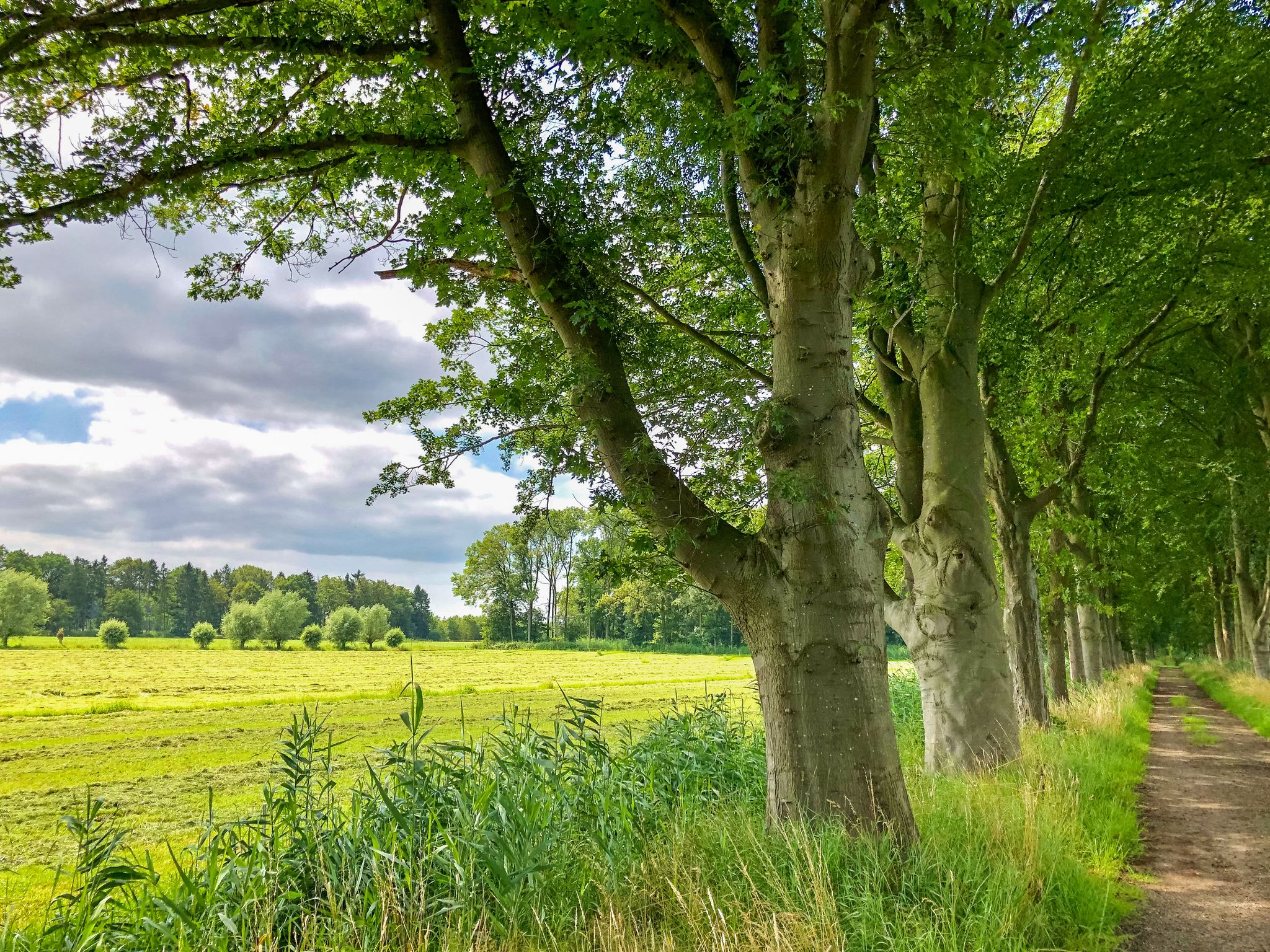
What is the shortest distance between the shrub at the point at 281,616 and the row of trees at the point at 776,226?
78197mm

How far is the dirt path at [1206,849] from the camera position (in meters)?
4.12

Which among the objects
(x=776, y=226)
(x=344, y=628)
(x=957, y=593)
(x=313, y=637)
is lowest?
(x=313, y=637)

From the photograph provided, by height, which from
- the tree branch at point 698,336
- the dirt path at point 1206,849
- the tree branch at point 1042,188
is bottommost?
the dirt path at point 1206,849

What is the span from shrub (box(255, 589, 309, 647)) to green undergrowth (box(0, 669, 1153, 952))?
266 feet

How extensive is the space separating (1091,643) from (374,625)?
73531 mm

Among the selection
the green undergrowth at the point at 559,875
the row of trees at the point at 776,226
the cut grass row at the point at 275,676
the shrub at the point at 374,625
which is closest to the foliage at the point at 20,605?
the cut grass row at the point at 275,676

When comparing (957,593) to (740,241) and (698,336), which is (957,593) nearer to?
(698,336)

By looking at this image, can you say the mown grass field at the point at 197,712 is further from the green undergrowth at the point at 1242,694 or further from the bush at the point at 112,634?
the green undergrowth at the point at 1242,694

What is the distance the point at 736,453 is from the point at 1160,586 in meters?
24.0

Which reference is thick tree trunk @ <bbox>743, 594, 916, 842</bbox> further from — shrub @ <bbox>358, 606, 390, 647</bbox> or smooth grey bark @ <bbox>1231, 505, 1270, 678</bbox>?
shrub @ <bbox>358, 606, 390, 647</bbox>

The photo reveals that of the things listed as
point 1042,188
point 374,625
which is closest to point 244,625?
point 374,625

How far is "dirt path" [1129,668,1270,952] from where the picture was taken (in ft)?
13.5

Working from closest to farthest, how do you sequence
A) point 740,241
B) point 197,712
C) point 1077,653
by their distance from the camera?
point 740,241, point 1077,653, point 197,712

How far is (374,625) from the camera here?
259ft
